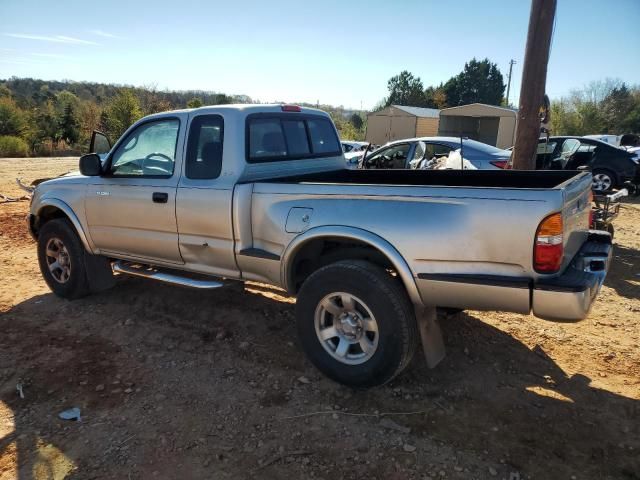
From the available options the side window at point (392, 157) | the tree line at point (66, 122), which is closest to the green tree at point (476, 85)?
the tree line at point (66, 122)

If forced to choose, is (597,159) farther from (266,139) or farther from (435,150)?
(266,139)

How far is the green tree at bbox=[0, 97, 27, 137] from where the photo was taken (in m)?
29.6

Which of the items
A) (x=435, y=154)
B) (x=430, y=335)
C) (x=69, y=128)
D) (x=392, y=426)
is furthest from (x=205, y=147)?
(x=69, y=128)

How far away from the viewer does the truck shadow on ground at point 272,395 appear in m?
2.71

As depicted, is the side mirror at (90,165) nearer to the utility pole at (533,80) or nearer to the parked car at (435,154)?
the utility pole at (533,80)

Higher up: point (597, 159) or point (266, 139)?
point (266, 139)

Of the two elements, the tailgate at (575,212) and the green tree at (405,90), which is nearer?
the tailgate at (575,212)

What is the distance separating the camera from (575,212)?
301cm

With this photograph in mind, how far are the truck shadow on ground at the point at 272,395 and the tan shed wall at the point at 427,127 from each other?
3098 cm

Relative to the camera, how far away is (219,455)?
2732mm

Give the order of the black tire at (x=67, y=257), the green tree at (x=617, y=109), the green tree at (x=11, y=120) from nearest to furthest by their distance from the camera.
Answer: the black tire at (x=67, y=257) → the green tree at (x=11, y=120) → the green tree at (x=617, y=109)

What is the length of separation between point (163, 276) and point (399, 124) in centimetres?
3178

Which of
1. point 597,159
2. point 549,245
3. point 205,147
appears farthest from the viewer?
point 597,159

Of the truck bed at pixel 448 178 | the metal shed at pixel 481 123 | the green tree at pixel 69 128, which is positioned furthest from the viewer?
the green tree at pixel 69 128
